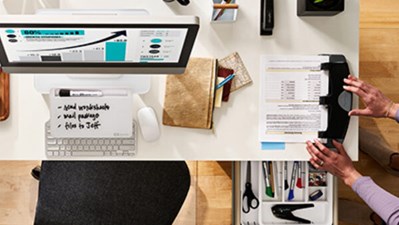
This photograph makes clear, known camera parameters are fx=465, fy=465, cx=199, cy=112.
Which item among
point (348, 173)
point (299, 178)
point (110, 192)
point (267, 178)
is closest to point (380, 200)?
point (348, 173)

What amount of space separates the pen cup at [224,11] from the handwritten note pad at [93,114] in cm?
36

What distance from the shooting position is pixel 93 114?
4.49 ft

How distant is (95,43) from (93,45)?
11 mm

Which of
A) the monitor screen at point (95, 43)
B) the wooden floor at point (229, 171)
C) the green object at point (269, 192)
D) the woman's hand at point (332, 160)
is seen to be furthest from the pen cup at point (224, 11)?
the wooden floor at point (229, 171)

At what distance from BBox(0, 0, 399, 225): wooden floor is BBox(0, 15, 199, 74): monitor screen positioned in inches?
40.1

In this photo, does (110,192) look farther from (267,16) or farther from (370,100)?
(370,100)

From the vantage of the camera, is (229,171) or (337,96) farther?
(229,171)

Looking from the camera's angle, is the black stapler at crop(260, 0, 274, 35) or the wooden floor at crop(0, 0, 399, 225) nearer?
the black stapler at crop(260, 0, 274, 35)

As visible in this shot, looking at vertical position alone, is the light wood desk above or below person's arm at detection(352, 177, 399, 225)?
above

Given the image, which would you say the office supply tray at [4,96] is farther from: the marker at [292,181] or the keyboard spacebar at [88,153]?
the marker at [292,181]

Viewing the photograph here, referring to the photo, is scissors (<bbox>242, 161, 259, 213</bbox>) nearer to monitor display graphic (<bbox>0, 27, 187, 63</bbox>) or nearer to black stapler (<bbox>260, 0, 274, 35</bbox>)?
black stapler (<bbox>260, 0, 274, 35</bbox>)

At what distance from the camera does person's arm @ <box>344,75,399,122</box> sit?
1436 mm

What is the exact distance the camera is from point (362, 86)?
1.44m

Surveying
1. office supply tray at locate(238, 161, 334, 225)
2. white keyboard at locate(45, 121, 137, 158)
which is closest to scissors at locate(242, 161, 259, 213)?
office supply tray at locate(238, 161, 334, 225)
